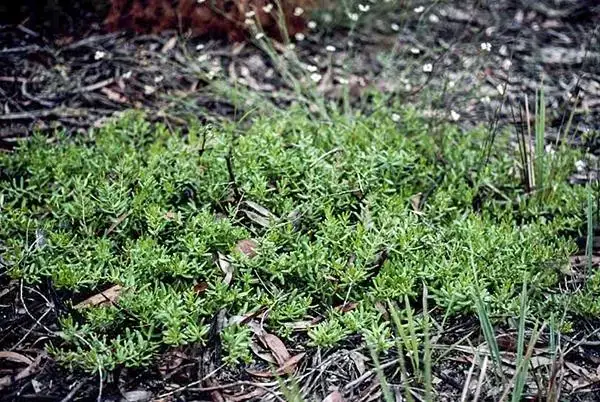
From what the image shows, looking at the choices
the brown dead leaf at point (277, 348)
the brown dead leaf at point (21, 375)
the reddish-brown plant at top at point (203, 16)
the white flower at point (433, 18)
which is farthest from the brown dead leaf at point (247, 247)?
the white flower at point (433, 18)

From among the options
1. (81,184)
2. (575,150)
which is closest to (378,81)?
(575,150)

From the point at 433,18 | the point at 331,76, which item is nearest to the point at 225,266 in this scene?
the point at 331,76

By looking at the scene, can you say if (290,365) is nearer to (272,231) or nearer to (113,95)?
(272,231)

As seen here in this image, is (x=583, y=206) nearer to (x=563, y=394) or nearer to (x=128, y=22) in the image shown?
(x=563, y=394)

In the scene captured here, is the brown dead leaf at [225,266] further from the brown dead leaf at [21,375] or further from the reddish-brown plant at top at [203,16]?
the reddish-brown plant at top at [203,16]

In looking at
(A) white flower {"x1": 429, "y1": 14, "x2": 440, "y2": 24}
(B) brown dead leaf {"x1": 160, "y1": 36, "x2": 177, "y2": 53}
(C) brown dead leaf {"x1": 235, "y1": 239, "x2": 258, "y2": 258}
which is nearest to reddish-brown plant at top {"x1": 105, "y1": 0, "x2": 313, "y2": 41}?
(B) brown dead leaf {"x1": 160, "y1": 36, "x2": 177, "y2": 53}

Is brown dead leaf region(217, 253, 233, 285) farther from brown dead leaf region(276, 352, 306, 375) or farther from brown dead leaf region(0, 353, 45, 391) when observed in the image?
brown dead leaf region(0, 353, 45, 391)

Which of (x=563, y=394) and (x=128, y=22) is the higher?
(x=128, y=22)
